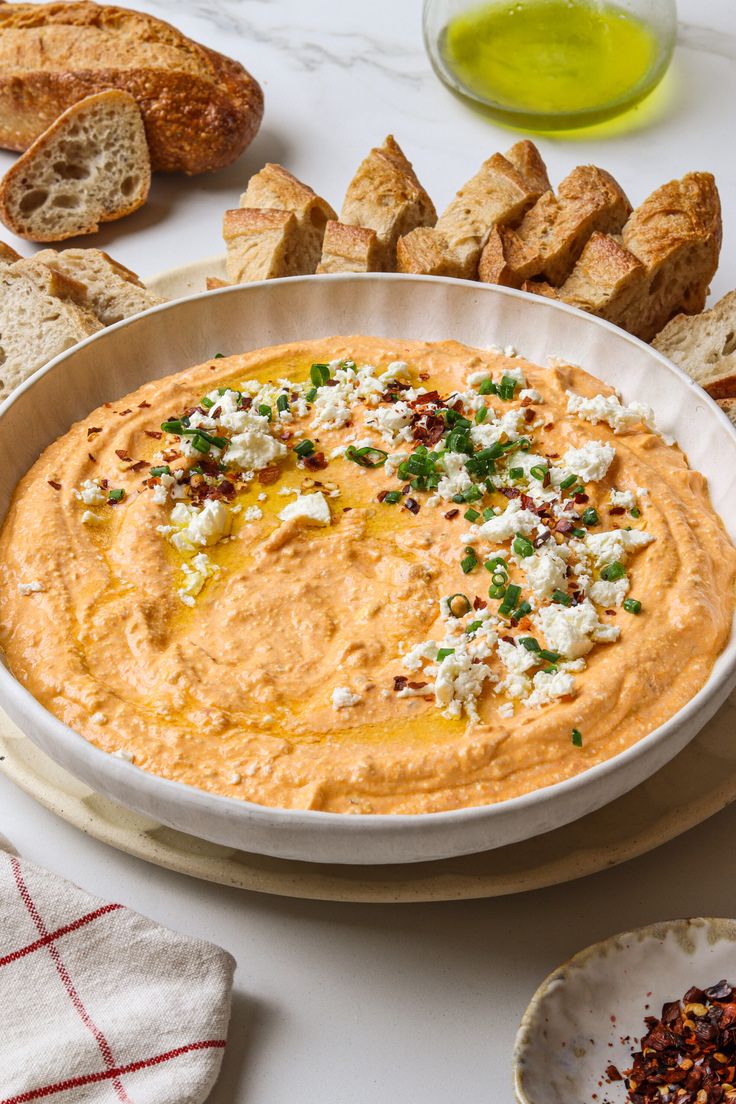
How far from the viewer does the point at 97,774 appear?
10.6 feet

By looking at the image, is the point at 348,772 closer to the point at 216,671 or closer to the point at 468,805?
the point at 468,805

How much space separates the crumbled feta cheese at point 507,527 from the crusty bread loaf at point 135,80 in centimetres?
305

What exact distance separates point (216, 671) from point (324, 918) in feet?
2.51

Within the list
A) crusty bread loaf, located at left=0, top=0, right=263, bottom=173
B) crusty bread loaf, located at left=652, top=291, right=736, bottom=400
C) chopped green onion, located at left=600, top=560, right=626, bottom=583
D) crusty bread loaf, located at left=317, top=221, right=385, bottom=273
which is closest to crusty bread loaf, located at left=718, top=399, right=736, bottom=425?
crusty bread loaf, located at left=652, top=291, right=736, bottom=400

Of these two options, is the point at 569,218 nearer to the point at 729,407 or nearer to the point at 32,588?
the point at 729,407

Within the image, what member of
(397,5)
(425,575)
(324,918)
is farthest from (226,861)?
(397,5)

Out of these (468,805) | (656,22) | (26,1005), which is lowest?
(26,1005)

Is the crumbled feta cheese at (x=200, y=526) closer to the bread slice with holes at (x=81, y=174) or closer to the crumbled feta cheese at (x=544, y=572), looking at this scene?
the crumbled feta cheese at (x=544, y=572)

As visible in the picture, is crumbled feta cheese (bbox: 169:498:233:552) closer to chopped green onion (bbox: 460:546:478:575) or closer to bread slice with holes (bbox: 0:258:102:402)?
chopped green onion (bbox: 460:546:478:575)

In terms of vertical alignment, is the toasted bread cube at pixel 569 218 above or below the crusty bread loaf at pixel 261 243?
above

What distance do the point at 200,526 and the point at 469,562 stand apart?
2.78 feet

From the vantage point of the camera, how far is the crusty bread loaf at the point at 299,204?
17.1 feet

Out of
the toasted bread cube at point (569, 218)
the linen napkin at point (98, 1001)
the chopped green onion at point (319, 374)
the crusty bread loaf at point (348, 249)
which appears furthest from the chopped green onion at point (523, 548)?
the crusty bread loaf at point (348, 249)

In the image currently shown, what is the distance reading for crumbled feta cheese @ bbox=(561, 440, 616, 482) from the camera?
3975 mm
